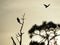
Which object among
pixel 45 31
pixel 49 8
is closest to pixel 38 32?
pixel 45 31

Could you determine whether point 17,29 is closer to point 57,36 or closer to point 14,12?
point 14,12

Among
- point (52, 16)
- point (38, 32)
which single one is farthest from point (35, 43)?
point (52, 16)

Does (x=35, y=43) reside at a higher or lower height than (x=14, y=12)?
lower

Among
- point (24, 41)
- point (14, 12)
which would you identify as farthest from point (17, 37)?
point (14, 12)

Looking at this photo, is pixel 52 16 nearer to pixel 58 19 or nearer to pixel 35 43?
pixel 58 19

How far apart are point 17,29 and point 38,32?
479 millimetres

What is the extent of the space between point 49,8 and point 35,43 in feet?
Result: 2.78

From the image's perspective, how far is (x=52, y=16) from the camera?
21.9 feet

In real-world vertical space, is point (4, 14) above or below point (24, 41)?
above

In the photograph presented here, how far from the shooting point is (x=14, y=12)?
679 cm

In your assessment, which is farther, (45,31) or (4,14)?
(4,14)

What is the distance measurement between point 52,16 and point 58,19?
15cm

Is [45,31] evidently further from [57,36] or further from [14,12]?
[14,12]

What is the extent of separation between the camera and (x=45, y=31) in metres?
6.42
